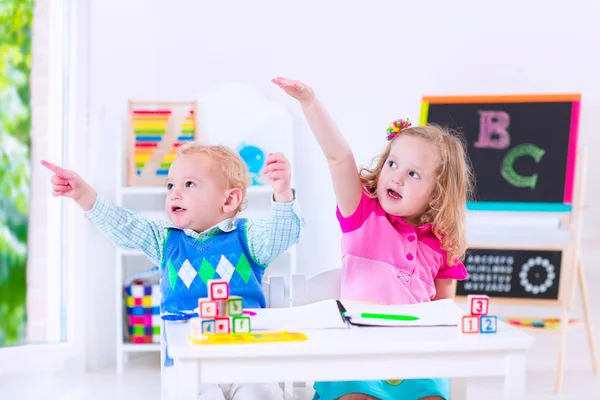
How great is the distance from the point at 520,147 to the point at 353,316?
2.18m

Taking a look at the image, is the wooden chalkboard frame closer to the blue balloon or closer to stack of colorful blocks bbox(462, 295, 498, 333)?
the blue balloon

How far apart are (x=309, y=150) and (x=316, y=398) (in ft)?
7.10

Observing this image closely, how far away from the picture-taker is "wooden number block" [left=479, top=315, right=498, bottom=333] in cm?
132

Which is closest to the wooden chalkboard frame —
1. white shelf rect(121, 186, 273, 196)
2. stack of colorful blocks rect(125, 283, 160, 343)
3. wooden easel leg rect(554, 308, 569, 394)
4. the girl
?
wooden easel leg rect(554, 308, 569, 394)

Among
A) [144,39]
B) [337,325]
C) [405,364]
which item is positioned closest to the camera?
[405,364]

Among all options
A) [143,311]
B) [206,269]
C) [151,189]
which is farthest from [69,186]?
[143,311]

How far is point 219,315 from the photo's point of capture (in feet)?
4.28

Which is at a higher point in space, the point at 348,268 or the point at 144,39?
the point at 144,39

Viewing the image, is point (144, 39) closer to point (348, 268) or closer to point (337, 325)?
point (348, 268)

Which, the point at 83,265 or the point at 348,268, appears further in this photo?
the point at 83,265

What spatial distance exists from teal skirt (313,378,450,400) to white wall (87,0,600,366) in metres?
2.06

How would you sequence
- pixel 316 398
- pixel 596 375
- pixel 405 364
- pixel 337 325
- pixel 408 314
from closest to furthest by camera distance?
pixel 405 364
pixel 337 325
pixel 408 314
pixel 316 398
pixel 596 375

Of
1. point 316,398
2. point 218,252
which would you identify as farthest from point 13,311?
point 316,398

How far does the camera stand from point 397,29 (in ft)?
12.4
